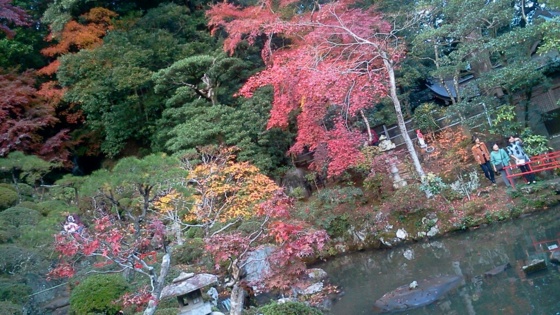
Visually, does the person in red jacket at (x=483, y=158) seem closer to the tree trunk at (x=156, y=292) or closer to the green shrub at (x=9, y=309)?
the tree trunk at (x=156, y=292)

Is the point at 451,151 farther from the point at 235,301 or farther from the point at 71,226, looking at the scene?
the point at 71,226

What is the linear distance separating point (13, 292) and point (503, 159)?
10.5 metres

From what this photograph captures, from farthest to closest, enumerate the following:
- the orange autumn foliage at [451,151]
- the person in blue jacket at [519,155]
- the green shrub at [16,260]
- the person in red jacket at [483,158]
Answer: the orange autumn foliage at [451,151]
the person in red jacket at [483,158]
the person in blue jacket at [519,155]
the green shrub at [16,260]

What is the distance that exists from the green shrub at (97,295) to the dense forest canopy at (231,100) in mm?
638

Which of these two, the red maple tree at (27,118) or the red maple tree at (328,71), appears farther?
the red maple tree at (27,118)

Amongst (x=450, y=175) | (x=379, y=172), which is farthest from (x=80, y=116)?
(x=450, y=175)

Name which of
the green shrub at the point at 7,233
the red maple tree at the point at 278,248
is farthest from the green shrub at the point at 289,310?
the green shrub at the point at 7,233

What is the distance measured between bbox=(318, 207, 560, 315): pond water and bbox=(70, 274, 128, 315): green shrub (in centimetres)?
Answer: 379

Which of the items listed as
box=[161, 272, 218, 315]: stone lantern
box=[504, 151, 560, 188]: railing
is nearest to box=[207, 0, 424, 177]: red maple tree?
box=[504, 151, 560, 188]: railing

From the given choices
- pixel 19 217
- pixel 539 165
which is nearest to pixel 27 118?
pixel 19 217

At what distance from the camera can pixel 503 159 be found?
11.4 m

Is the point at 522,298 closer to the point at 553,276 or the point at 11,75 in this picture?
the point at 553,276

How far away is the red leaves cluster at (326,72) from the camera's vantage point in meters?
12.0

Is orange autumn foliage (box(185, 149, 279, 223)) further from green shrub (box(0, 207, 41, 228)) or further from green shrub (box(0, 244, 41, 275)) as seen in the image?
green shrub (box(0, 244, 41, 275))
